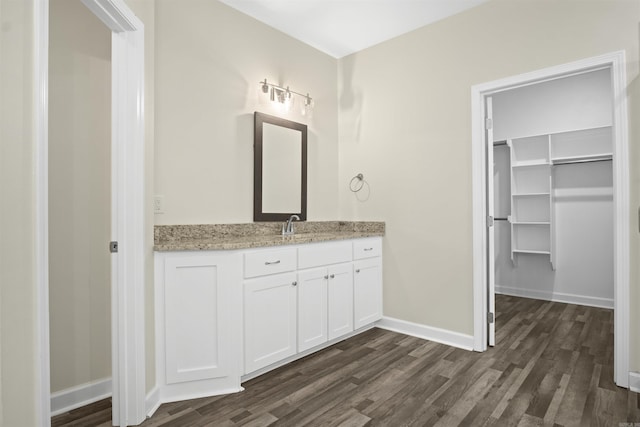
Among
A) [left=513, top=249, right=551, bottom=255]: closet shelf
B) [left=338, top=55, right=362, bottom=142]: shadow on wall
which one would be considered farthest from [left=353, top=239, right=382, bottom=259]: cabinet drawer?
[left=513, top=249, right=551, bottom=255]: closet shelf

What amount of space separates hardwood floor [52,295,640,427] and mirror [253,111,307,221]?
1251mm

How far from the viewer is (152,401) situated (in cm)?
196

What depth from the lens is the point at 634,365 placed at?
217cm

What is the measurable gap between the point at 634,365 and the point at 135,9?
139 inches

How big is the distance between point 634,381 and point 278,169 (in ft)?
9.39

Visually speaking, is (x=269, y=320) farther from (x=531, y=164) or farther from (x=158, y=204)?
(x=531, y=164)

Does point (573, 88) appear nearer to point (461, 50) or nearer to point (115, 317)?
point (461, 50)

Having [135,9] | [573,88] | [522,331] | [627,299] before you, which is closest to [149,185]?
[135,9]

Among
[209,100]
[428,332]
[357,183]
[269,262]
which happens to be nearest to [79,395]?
[269,262]

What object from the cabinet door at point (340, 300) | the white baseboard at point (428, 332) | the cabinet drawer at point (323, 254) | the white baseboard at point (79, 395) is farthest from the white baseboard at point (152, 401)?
the white baseboard at point (428, 332)

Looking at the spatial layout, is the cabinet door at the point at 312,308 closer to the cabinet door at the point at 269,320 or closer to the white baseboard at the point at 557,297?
the cabinet door at the point at 269,320

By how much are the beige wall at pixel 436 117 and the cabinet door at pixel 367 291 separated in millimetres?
116

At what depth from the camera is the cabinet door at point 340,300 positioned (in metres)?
2.83

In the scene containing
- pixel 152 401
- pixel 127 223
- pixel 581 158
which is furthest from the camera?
pixel 581 158
